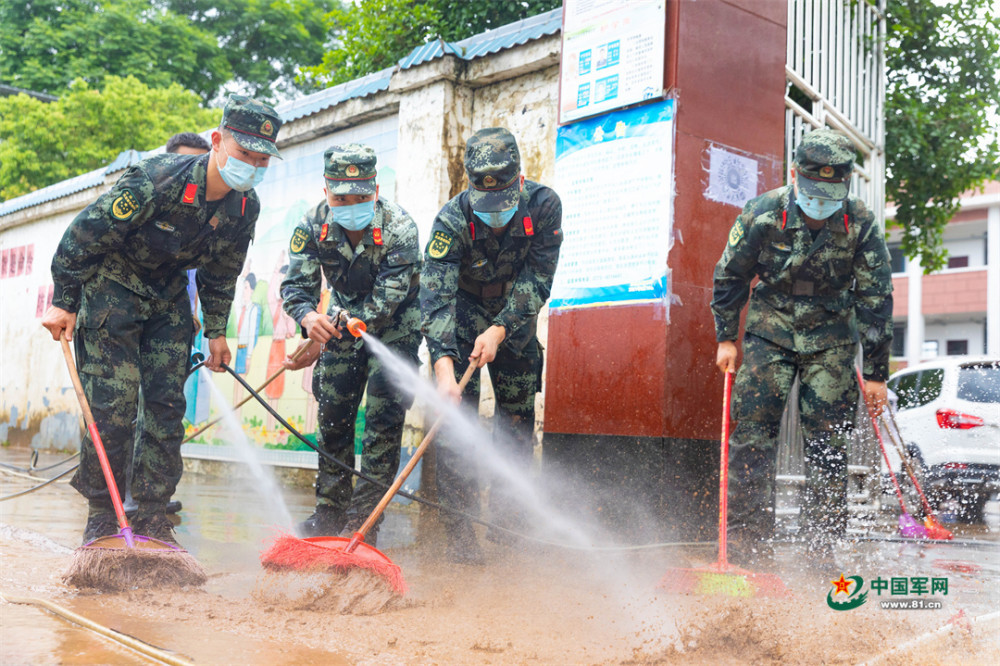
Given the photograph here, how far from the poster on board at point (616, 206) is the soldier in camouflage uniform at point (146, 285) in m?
1.97

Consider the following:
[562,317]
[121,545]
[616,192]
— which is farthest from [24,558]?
[616,192]

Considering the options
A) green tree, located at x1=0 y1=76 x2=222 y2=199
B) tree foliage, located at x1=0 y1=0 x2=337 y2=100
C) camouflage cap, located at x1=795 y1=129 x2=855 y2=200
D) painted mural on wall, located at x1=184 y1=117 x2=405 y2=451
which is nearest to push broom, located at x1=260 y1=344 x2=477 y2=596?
camouflage cap, located at x1=795 y1=129 x2=855 y2=200

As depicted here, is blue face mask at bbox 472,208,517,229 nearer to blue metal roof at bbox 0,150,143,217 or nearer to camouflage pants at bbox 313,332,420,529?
camouflage pants at bbox 313,332,420,529

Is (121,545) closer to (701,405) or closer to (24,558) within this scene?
(24,558)

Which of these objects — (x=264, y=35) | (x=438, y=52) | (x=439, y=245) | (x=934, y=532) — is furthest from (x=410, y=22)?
(x=264, y=35)

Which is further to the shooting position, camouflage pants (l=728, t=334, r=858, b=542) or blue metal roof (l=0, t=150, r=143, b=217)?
blue metal roof (l=0, t=150, r=143, b=217)

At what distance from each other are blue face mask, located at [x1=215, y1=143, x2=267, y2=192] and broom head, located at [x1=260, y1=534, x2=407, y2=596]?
154 centimetres

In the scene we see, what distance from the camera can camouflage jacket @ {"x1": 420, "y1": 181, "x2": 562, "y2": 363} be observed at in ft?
13.8

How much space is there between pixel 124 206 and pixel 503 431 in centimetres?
206

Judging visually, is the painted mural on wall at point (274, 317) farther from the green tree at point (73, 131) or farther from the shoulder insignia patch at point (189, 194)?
the green tree at point (73, 131)

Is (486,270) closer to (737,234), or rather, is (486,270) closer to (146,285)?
(737,234)

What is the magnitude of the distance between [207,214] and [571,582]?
2227 mm

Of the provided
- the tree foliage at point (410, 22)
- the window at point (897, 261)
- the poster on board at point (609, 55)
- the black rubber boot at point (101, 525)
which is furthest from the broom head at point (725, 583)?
the window at point (897, 261)

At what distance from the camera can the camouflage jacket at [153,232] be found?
3.79 meters
